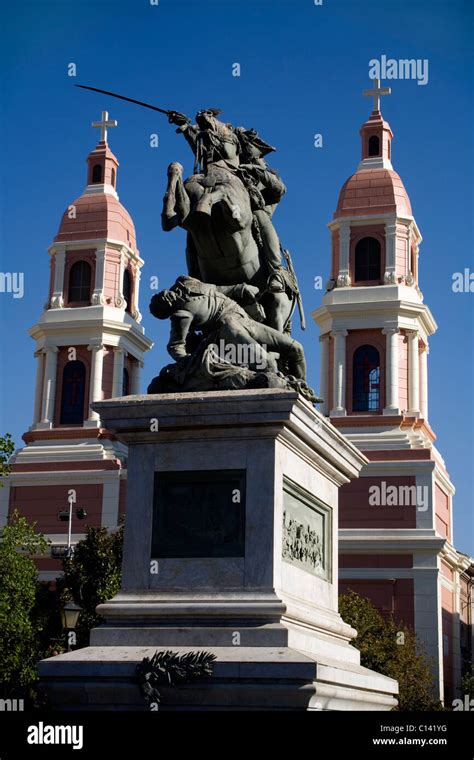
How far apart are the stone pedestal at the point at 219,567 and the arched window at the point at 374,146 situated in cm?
4547

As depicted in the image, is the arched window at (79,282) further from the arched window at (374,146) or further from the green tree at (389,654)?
the green tree at (389,654)

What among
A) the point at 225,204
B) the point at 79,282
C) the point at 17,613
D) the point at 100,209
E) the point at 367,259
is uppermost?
the point at 100,209

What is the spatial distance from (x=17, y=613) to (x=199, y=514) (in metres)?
24.4

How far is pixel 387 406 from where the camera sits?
47.5 m

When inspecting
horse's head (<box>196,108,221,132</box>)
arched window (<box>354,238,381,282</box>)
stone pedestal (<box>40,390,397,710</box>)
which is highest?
arched window (<box>354,238,381,282</box>)

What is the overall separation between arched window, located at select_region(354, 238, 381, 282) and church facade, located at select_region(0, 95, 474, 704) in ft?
0.18

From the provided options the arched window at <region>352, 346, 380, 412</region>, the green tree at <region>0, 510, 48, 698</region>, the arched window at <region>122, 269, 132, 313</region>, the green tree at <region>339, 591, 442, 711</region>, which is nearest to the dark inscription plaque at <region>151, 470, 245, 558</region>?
the green tree at <region>0, 510, 48, 698</region>

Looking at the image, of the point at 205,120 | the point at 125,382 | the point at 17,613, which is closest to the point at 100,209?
the point at 125,382

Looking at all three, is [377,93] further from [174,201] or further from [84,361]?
[174,201]

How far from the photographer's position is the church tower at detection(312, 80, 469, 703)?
4466cm

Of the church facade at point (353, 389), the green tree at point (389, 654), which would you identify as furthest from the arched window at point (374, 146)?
the green tree at point (389, 654)

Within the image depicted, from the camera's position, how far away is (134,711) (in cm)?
725

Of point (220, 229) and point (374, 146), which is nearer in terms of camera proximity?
point (220, 229)

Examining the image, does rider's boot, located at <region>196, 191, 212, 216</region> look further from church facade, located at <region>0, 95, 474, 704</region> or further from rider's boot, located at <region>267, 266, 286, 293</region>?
church facade, located at <region>0, 95, 474, 704</region>
